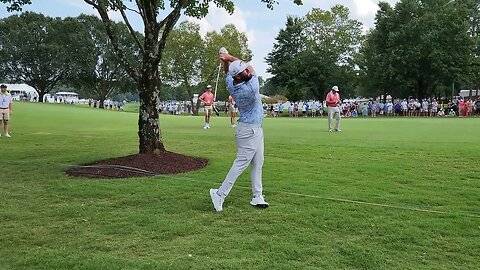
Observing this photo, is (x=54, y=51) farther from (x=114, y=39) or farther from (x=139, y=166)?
(x=139, y=166)

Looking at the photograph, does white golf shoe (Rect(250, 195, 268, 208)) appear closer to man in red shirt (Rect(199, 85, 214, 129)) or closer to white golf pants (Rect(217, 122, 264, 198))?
white golf pants (Rect(217, 122, 264, 198))

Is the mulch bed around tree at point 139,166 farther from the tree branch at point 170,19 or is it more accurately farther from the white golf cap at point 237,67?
the white golf cap at point 237,67

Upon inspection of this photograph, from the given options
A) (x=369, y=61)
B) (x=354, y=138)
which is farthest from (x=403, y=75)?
(x=354, y=138)

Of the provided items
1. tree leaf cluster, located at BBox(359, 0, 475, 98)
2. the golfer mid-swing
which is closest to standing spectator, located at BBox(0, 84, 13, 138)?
the golfer mid-swing

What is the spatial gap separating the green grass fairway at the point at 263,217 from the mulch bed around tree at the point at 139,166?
42 cm

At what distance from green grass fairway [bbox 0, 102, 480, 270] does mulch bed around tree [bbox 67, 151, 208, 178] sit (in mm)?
420

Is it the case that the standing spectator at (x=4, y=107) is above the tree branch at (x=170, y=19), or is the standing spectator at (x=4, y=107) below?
below

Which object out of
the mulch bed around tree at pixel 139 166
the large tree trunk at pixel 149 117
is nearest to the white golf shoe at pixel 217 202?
the mulch bed around tree at pixel 139 166

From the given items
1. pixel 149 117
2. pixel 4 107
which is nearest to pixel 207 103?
pixel 4 107

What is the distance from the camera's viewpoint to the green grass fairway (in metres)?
5.66

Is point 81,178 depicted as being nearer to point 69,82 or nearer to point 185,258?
point 185,258

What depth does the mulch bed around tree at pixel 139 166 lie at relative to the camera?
33.8ft

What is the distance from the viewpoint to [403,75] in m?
59.0

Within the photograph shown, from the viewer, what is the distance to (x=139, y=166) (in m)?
10.7
